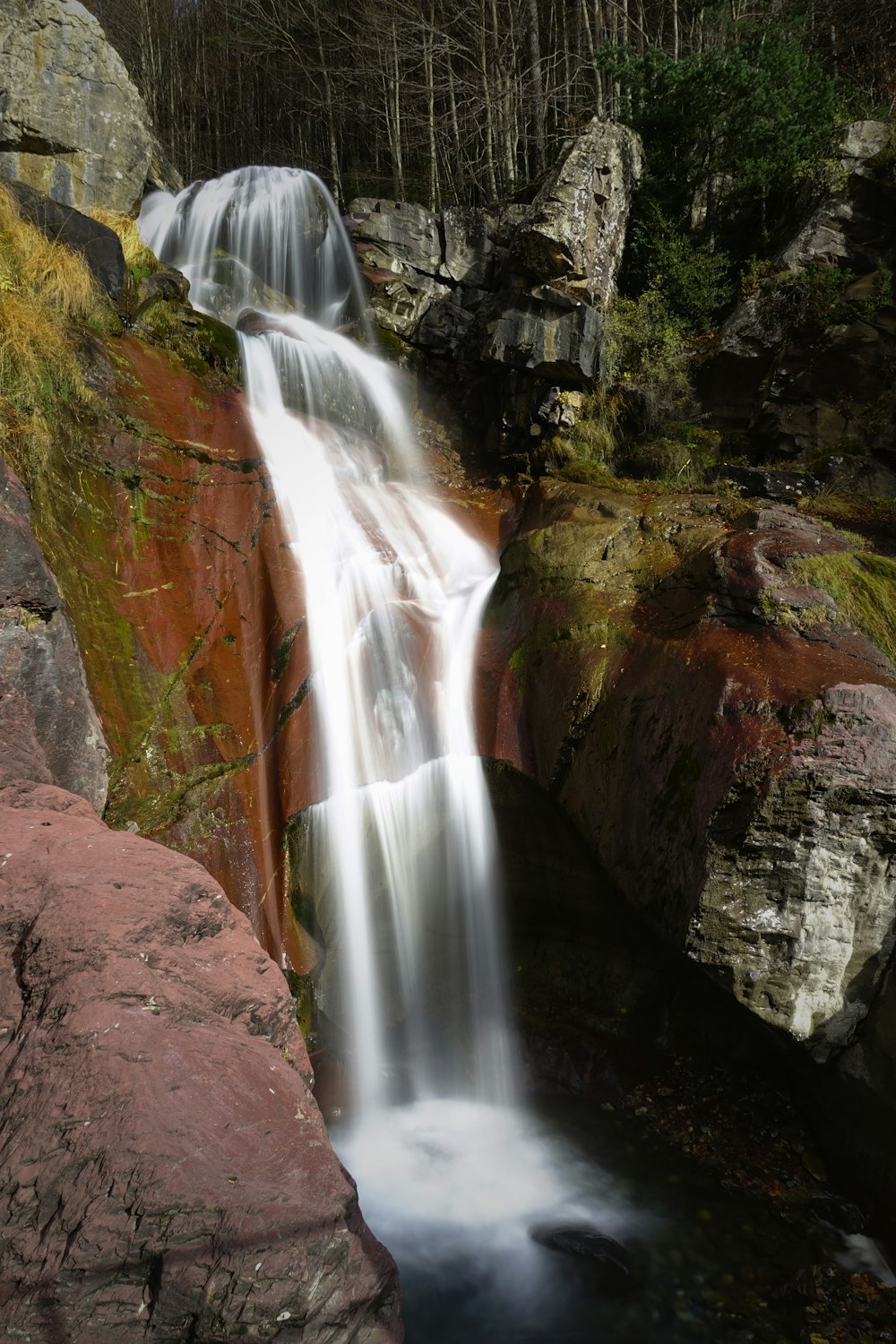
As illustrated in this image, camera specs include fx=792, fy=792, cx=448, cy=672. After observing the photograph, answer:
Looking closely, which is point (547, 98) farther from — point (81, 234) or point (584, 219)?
point (81, 234)

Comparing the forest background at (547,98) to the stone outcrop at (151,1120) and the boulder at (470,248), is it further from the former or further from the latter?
the stone outcrop at (151,1120)

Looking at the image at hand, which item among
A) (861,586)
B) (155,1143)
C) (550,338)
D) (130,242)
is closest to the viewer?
(155,1143)

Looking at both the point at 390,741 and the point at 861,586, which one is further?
the point at 390,741

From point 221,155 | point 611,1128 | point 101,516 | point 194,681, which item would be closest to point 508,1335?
point 611,1128

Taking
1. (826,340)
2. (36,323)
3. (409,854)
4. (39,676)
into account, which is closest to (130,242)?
(36,323)

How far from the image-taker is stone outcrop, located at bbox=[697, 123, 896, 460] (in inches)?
393

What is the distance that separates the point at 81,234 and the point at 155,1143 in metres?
9.09

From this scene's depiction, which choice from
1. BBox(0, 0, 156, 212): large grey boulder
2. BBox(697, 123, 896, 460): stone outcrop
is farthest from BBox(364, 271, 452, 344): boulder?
BBox(697, 123, 896, 460): stone outcrop

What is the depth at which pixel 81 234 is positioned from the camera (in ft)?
28.1

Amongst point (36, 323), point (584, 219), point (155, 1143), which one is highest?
point (584, 219)

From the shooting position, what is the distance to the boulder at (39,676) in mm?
4773

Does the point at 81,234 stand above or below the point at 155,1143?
above

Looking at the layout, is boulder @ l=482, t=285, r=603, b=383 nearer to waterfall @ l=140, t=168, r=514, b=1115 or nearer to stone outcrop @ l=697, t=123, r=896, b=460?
stone outcrop @ l=697, t=123, r=896, b=460

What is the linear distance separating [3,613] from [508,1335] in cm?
493
